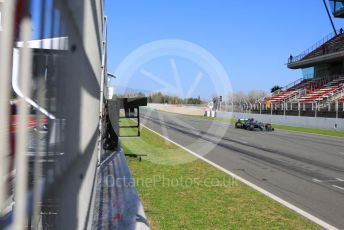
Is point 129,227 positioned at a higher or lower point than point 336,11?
lower

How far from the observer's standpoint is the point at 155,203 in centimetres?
754

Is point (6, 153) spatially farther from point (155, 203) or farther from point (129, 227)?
point (155, 203)

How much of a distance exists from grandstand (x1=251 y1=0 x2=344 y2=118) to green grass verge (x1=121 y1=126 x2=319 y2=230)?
34.9 m

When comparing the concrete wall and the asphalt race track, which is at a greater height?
the concrete wall

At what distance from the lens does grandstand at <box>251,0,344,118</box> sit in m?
48.0

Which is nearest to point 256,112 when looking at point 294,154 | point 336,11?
point 336,11

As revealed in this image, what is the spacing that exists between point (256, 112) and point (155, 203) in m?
57.2

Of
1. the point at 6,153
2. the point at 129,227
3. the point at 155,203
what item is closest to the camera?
the point at 6,153

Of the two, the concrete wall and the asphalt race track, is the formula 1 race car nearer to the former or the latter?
the concrete wall

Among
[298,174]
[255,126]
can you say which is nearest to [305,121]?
[255,126]

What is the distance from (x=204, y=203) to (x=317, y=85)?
54809mm

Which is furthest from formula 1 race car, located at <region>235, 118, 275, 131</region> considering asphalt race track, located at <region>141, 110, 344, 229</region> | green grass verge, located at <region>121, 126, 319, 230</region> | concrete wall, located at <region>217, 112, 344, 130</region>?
green grass verge, located at <region>121, 126, 319, 230</region>

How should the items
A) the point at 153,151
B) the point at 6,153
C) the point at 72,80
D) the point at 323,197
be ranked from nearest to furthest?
the point at 6,153
the point at 72,80
the point at 323,197
the point at 153,151

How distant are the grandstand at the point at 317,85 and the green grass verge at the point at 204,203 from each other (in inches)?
1375
